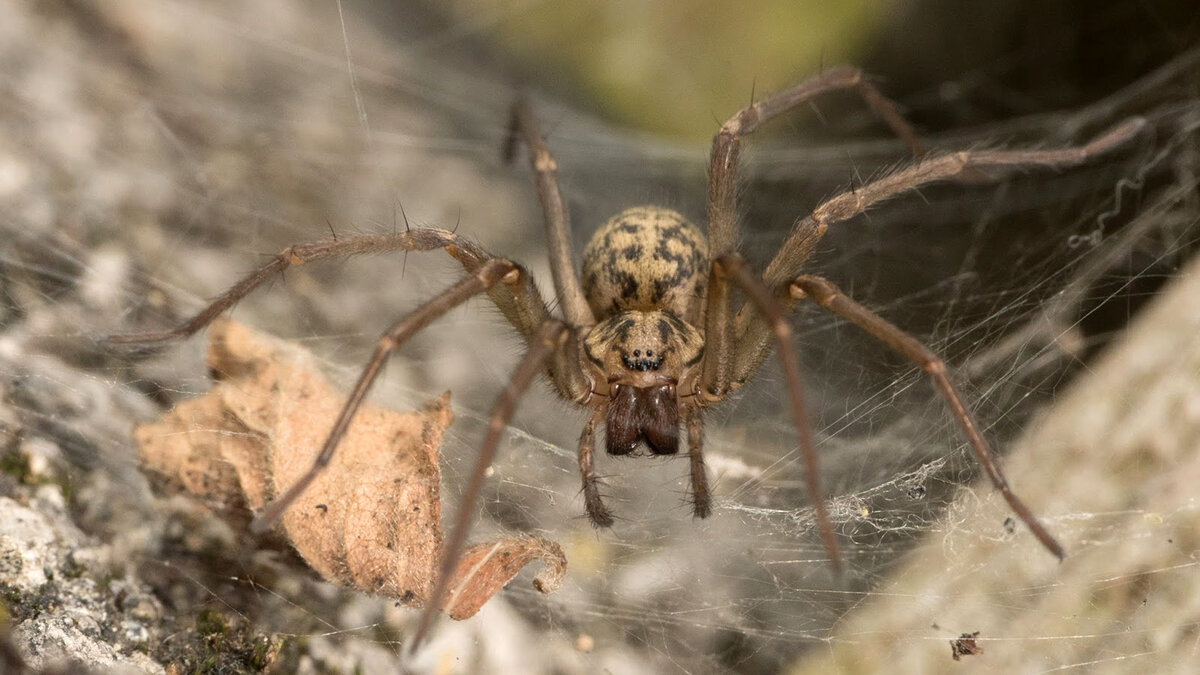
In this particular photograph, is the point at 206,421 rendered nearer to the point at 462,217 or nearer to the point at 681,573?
the point at 681,573

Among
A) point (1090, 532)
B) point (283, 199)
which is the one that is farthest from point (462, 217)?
point (1090, 532)

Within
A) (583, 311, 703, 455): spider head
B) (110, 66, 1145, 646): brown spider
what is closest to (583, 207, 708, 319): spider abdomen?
(110, 66, 1145, 646): brown spider

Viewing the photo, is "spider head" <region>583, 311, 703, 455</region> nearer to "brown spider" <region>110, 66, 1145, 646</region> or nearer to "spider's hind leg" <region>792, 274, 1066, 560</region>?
"brown spider" <region>110, 66, 1145, 646</region>

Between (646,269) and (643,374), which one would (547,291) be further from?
(643,374)

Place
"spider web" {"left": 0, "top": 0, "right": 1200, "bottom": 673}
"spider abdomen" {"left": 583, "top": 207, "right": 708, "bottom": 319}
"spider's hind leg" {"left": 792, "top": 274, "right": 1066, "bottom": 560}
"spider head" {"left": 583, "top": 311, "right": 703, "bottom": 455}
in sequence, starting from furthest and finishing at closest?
"spider abdomen" {"left": 583, "top": 207, "right": 708, "bottom": 319}
"spider head" {"left": 583, "top": 311, "right": 703, "bottom": 455}
"spider web" {"left": 0, "top": 0, "right": 1200, "bottom": 673}
"spider's hind leg" {"left": 792, "top": 274, "right": 1066, "bottom": 560}

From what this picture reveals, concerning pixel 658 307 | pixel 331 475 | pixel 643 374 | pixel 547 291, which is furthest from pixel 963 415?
pixel 547 291

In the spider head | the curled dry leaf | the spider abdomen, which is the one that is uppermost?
the spider abdomen

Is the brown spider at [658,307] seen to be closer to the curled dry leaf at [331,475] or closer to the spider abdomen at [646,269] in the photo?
the spider abdomen at [646,269]
